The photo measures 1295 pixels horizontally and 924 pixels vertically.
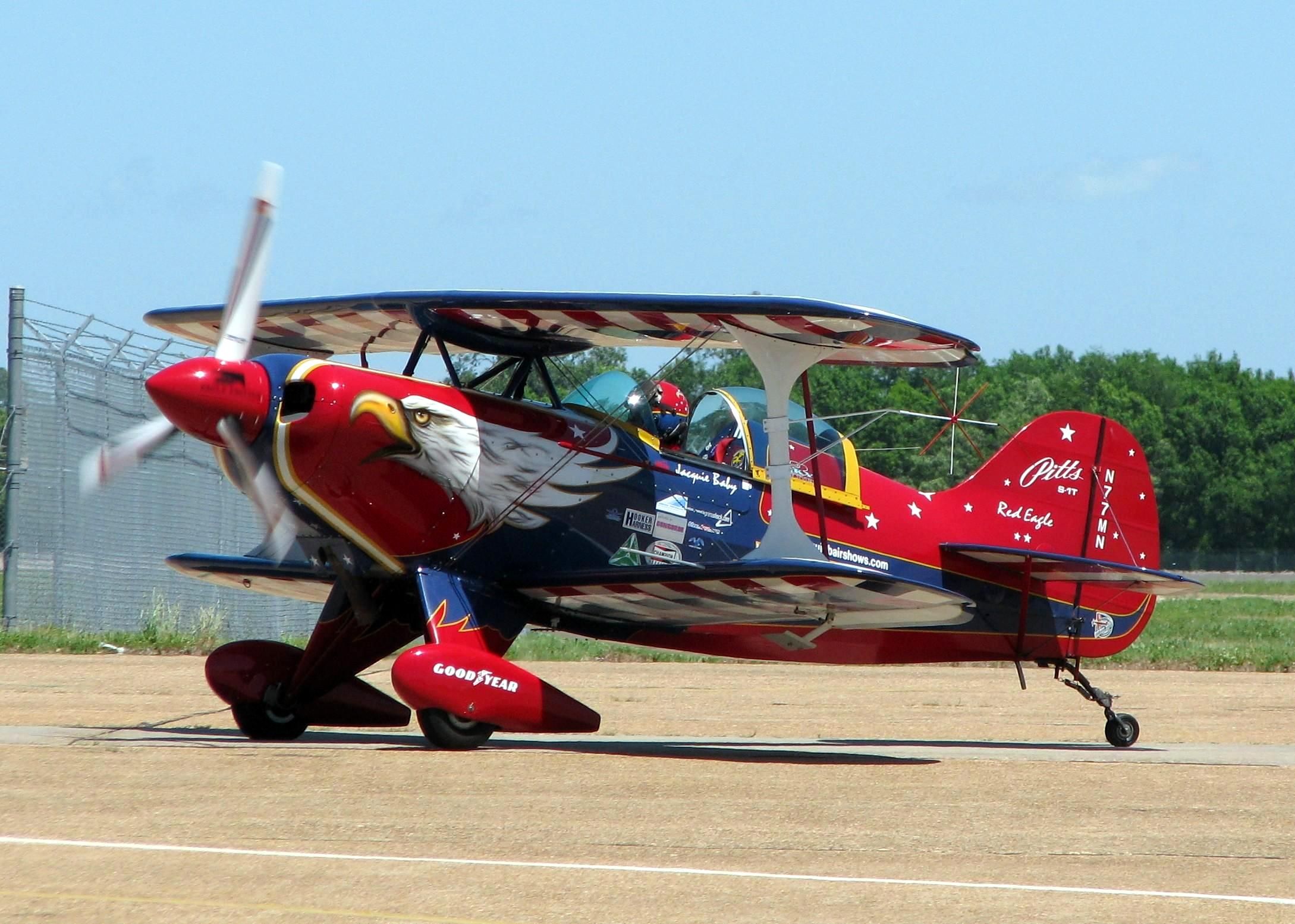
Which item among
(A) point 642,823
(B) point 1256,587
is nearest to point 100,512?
(A) point 642,823

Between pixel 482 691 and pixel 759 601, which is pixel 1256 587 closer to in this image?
pixel 759 601

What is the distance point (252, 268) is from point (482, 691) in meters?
3.43

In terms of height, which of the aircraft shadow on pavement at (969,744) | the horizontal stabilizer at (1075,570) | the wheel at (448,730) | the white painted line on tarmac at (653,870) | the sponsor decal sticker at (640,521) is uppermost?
the sponsor decal sticker at (640,521)

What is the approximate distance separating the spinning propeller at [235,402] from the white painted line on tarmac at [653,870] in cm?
397

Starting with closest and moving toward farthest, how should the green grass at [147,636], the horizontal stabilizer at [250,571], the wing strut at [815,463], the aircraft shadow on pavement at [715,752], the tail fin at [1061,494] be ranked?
the aircraft shadow on pavement at [715,752], the wing strut at [815,463], the horizontal stabilizer at [250,571], the tail fin at [1061,494], the green grass at [147,636]

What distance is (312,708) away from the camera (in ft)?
41.9

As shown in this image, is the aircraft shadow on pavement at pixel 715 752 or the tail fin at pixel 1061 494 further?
the tail fin at pixel 1061 494

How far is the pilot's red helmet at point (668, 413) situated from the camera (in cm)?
1289

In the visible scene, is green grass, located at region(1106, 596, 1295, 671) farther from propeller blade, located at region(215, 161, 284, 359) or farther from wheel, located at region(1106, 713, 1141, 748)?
propeller blade, located at region(215, 161, 284, 359)

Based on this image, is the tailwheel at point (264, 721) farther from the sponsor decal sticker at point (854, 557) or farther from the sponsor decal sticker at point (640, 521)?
the sponsor decal sticker at point (854, 557)

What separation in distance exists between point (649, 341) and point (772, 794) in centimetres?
478

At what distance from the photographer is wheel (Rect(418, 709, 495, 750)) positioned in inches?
441

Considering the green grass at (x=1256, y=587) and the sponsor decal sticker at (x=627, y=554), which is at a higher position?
the sponsor decal sticker at (x=627, y=554)

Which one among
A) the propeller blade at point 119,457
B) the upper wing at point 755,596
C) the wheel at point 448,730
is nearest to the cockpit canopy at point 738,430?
the upper wing at point 755,596
